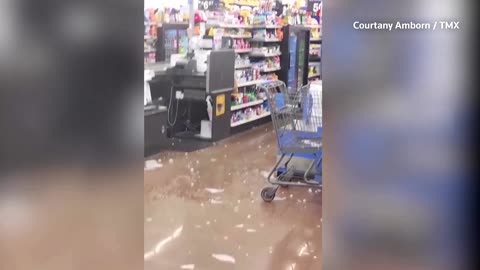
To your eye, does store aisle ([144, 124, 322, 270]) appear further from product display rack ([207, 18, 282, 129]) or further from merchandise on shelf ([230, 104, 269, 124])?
product display rack ([207, 18, 282, 129])

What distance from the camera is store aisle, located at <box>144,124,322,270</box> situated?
12.2ft

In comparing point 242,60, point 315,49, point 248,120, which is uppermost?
point 315,49

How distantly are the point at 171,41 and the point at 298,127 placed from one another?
3.56 meters

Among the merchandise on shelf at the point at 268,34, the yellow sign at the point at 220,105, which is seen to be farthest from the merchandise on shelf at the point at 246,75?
the yellow sign at the point at 220,105

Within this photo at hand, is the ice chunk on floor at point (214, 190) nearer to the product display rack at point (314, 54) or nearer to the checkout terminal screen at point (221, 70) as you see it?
the checkout terminal screen at point (221, 70)

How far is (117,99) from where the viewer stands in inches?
39.2

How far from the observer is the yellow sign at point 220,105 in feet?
26.5

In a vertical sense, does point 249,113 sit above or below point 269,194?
above

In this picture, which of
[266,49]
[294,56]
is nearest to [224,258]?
[266,49]

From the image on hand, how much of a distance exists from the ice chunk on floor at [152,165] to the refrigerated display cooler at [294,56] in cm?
388

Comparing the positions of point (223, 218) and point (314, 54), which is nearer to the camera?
point (223, 218)

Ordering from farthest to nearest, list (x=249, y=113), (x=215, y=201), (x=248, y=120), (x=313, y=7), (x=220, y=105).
Answer: (x=313, y=7), (x=249, y=113), (x=248, y=120), (x=220, y=105), (x=215, y=201)

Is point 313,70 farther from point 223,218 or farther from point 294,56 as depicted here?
point 223,218

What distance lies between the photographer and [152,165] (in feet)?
21.6
